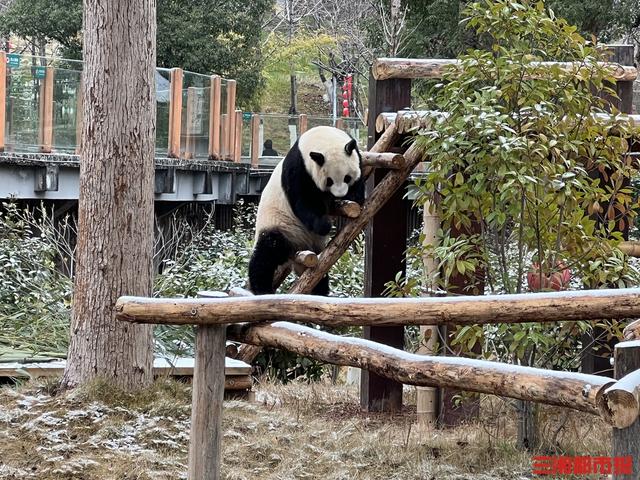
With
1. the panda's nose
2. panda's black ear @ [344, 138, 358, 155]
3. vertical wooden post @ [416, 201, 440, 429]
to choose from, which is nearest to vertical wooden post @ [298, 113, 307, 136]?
panda's black ear @ [344, 138, 358, 155]

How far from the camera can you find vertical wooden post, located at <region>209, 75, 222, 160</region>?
68.6 ft

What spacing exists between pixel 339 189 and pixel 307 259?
0.64 m

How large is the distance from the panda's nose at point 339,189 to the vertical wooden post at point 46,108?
358 inches

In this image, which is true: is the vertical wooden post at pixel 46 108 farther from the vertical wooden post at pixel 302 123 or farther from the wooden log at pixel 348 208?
the vertical wooden post at pixel 302 123

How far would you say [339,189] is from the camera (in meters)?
8.04

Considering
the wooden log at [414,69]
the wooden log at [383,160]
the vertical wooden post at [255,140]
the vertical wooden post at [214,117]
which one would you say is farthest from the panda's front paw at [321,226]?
the vertical wooden post at [255,140]

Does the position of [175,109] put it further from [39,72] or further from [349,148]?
[349,148]

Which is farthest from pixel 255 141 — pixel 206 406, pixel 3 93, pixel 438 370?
pixel 438 370

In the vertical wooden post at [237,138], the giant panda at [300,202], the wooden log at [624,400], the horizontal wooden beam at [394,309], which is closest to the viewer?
the wooden log at [624,400]

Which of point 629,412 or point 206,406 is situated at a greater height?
point 629,412

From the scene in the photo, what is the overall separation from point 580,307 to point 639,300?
230 mm

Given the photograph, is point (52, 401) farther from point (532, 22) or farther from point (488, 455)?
point (532, 22)

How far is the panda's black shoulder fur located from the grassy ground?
1717 millimetres

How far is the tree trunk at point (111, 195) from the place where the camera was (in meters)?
6.64
